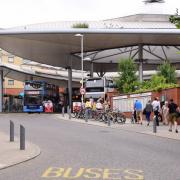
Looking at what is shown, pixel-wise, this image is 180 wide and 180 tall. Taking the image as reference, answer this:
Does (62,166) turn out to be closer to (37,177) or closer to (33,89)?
(37,177)

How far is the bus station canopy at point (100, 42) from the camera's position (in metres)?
60.9

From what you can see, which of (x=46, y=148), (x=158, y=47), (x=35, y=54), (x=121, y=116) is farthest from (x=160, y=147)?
(x=35, y=54)

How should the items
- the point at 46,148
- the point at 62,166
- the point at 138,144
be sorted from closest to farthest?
the point at 62,166 → the point at 46,148 → the point at 138,144

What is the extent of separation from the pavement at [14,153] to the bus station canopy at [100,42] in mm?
43285

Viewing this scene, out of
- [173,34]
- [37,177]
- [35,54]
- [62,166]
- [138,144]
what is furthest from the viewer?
[35,54]

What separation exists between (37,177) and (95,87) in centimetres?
4595

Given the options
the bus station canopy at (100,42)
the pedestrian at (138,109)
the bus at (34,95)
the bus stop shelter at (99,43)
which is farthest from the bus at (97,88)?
the pedestrian at (138,109)

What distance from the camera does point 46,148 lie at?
691 inches

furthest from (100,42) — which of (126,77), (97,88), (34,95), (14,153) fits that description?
(14,153)

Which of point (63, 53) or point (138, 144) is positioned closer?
point (138, 144)

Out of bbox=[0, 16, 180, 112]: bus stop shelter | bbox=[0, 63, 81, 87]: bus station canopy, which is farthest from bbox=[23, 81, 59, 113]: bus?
bbox=[0, 63, 81, 87]: bus station canopy

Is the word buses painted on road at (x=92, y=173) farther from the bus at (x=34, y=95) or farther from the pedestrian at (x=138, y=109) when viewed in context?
the bus at (x=34, y=95)

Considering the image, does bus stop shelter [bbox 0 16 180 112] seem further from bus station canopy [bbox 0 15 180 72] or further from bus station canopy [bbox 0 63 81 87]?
bus station canopy [bbox 0 63 81 87]

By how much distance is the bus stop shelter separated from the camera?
6084 cm
